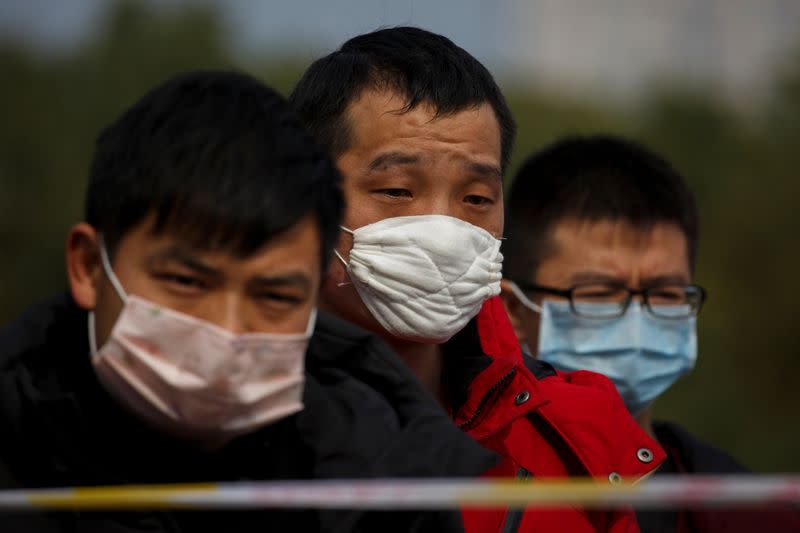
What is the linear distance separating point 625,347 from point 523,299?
1.42 feet

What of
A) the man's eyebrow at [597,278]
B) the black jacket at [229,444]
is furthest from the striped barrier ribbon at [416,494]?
the man's eyebrow at [597,278]

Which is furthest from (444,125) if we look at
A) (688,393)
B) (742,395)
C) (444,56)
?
(742,395)

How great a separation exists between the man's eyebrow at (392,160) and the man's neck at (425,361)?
465mm

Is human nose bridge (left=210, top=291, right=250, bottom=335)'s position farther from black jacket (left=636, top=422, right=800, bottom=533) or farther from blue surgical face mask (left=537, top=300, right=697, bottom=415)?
blue surgical face mask (left=537, top=300, right=697, bottom=415)

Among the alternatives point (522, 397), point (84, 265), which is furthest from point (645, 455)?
point (84, 265)

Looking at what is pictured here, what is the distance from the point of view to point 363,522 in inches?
112

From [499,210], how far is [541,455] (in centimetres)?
68

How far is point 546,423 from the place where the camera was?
147 inches

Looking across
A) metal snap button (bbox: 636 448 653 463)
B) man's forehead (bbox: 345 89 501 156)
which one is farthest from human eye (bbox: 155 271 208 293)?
metal snap button (bbox: 636 448 653 463)

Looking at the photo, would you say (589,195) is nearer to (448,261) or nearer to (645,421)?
(645,421)

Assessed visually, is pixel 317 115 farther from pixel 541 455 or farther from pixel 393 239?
pixel 541 455

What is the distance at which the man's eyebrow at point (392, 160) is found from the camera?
143 inches

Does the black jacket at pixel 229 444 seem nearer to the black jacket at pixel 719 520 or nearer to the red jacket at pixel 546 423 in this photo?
the red jacket at pixel 546 423

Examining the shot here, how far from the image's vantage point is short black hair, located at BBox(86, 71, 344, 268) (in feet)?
8.52
